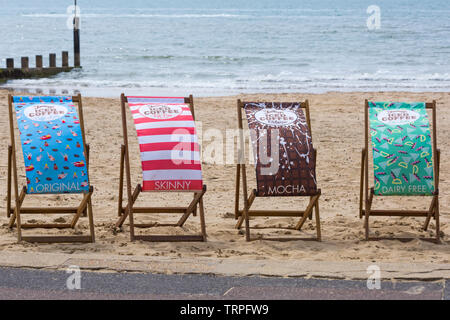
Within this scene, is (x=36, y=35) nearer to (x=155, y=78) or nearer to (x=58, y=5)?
(x=155, y=78)

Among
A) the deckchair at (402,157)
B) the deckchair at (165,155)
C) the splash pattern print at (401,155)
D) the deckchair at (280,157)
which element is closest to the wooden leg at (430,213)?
the deckchair at (402,157)

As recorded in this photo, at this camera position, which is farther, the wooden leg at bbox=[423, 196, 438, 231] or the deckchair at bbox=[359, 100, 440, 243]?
the wooden leg at bbox=[423, 196, 438, 231]

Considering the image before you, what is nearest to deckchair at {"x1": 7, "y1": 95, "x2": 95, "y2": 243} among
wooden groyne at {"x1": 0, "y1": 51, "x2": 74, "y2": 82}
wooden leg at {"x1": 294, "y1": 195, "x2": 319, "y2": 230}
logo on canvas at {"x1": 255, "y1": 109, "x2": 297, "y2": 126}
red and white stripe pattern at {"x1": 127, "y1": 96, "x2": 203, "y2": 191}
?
red and white stripe pattern at {"x1": 127, "y1": 96, "x2": 203, "y2": 191}

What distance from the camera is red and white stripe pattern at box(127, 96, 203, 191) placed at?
5.73 m

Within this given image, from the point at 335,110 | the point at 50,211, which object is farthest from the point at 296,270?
the point at 335,110

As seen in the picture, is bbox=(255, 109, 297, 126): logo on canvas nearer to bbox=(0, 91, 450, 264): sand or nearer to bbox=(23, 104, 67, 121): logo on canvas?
bbox=(0, 91, 450, 264): sand

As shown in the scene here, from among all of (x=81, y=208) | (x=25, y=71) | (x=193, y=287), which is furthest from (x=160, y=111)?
(x=25, y=71)

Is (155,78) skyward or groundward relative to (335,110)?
skyward

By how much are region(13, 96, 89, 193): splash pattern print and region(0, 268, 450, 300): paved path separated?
962 millimetres

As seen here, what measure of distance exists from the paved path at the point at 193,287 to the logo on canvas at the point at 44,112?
57.2 inches

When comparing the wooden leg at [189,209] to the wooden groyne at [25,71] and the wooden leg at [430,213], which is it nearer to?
the wooden leg at [430,213]

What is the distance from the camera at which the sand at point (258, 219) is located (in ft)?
18.1

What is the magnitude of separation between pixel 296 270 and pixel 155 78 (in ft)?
64.4

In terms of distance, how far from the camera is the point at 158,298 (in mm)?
4391
